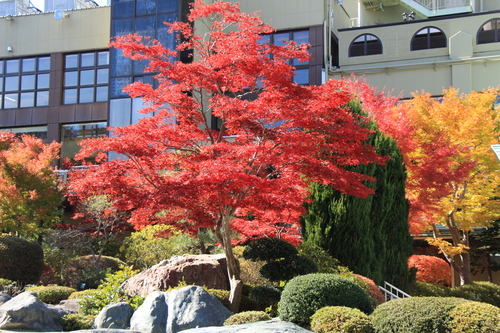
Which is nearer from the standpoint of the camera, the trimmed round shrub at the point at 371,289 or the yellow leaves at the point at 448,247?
the trimmed round shrub at the point at 371,289

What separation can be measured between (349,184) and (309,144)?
1261 mm

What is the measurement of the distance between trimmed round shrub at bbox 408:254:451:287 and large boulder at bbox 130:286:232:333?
13614 millimetres

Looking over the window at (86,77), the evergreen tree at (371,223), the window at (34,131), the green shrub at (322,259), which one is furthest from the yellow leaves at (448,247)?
the window at (34,131)

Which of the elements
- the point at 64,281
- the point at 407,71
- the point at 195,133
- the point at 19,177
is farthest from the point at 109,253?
the point at 407,71

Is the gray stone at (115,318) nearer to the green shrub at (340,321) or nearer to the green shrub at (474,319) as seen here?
the green shrub at (340,321)

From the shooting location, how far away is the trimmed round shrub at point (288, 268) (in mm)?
12594

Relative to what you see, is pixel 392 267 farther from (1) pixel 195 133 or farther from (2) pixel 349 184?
(1) pixel 195 133

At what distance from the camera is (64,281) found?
1945cm

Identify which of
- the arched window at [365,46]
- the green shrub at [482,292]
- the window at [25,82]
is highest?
the arched window at [365,46]

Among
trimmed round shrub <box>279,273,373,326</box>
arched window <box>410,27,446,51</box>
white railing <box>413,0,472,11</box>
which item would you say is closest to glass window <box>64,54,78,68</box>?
arched window <box>410,27,446,51</box>

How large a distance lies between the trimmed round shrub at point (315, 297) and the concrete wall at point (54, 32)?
76.7 feet

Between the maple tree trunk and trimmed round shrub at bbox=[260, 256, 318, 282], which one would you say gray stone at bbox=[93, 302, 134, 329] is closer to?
the maple tree trunk

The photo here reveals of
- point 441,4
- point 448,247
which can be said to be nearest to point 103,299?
point 448,247

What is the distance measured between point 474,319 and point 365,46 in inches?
918
